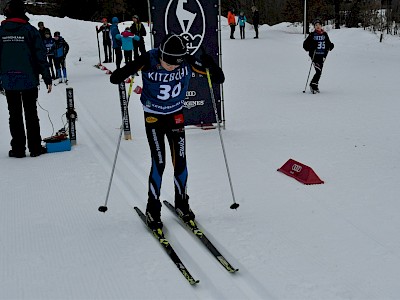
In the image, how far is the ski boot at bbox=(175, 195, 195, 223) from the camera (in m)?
4.76

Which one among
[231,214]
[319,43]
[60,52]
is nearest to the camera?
[231,214]

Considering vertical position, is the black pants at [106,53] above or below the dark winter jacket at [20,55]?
below

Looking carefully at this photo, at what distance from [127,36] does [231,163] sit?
35.7 ft

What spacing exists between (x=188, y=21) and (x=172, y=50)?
430 cm

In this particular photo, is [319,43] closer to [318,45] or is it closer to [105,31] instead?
[318,45]

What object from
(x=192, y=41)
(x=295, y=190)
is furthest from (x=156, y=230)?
(x=192, y=41)

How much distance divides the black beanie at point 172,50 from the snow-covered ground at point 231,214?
161 cm

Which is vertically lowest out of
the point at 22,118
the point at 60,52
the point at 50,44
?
the point at 22,118

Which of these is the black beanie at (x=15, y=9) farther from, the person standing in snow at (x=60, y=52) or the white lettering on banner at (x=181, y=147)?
the person standing in snow at (x=60, y=52)

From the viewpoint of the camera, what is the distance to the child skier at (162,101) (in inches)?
172

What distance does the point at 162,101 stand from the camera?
4.49m

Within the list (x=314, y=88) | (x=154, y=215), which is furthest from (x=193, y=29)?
(x=314, y=88)

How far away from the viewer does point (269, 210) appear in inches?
201

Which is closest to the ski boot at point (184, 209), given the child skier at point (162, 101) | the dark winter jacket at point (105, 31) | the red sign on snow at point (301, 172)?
the child skier at point (162, 101)
